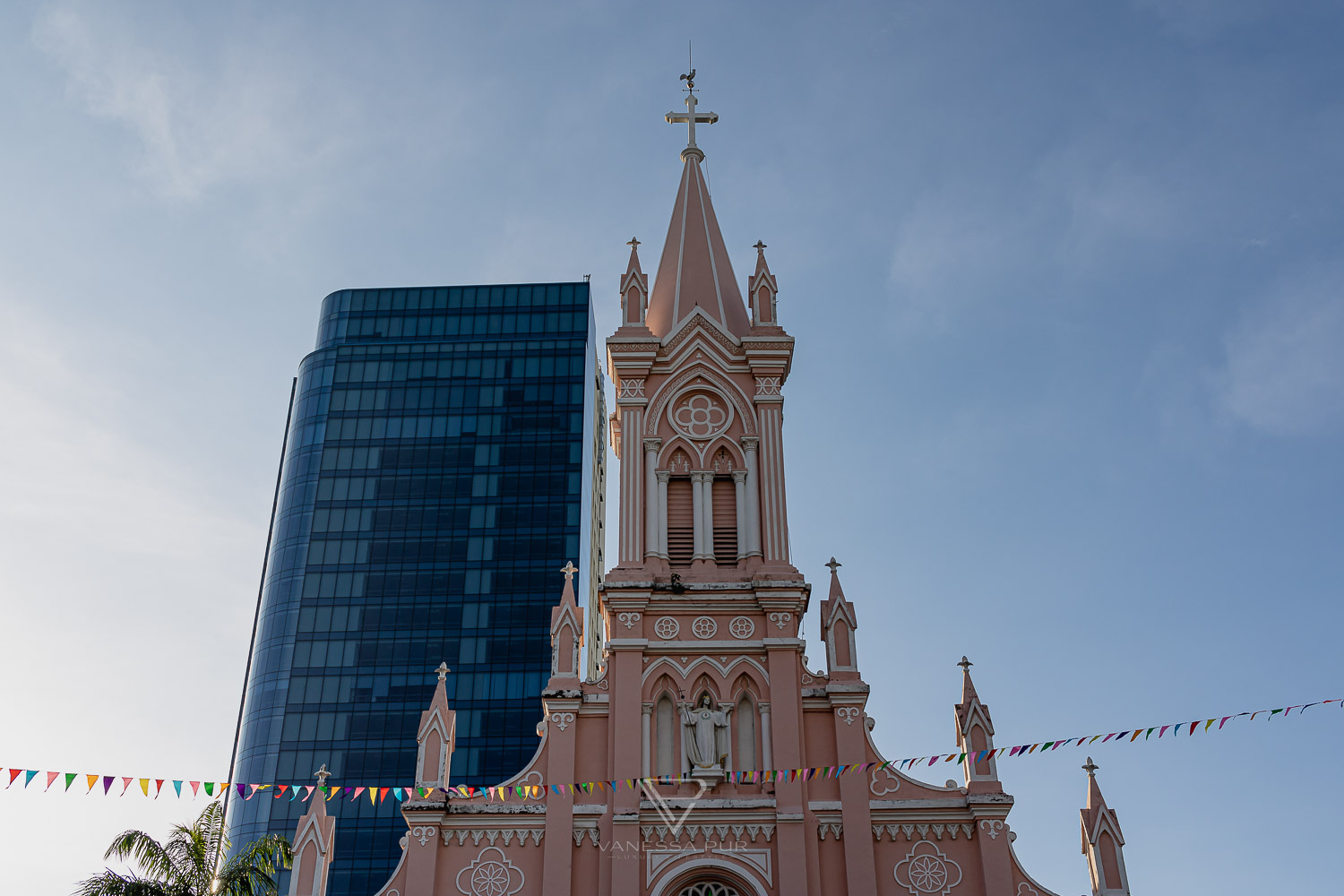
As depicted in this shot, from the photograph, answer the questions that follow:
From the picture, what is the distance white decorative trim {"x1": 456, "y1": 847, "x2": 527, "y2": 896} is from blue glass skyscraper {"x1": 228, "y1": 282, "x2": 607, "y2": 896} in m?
39.3

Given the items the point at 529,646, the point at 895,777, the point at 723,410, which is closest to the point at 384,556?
the point at 529,646

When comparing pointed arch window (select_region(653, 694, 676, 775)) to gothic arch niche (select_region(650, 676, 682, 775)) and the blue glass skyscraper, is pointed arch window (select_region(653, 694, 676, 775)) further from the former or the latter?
the blue glass skyscraper

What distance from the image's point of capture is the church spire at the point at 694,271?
32.0 metres

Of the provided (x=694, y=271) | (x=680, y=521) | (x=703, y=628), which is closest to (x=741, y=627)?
(x=703, y=628)

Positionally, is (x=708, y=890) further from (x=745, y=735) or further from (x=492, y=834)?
(x=492, y=834)

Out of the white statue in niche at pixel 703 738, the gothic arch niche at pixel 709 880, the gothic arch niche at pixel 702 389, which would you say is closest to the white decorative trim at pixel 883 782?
the white statue in niche at pixel 703 738

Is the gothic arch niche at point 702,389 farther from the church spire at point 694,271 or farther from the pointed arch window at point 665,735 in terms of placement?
the pointed arch window at point 665,735

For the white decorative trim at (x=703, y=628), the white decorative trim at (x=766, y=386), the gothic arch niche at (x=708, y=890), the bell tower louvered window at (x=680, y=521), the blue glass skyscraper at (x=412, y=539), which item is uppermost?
the blue glass skyscraper at (x=412, y=539)

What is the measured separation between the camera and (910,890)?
24.7 metres

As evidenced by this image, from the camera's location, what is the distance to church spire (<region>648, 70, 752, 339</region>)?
32.0 meters

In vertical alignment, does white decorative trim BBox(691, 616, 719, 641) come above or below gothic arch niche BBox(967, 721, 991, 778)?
above

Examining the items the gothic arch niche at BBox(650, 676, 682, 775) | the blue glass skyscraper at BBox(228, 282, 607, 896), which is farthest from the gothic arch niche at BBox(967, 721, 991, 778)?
the blue glass skyscraper at BBox(228, 282, 607, 896)

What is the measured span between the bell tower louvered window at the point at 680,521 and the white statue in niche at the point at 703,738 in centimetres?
383

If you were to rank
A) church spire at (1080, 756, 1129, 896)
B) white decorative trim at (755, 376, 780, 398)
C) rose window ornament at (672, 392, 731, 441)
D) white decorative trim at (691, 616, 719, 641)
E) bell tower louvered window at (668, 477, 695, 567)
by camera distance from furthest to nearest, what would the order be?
white decorative trim at (755, 376, 780, 398), rose window ornament at (672, 392, 731, 441), bell tower louvered window at (668, 477, 695, 567), white decorative trim at (691, 616, 719, 641), church spire at (1080, 756, 1129, 896)
